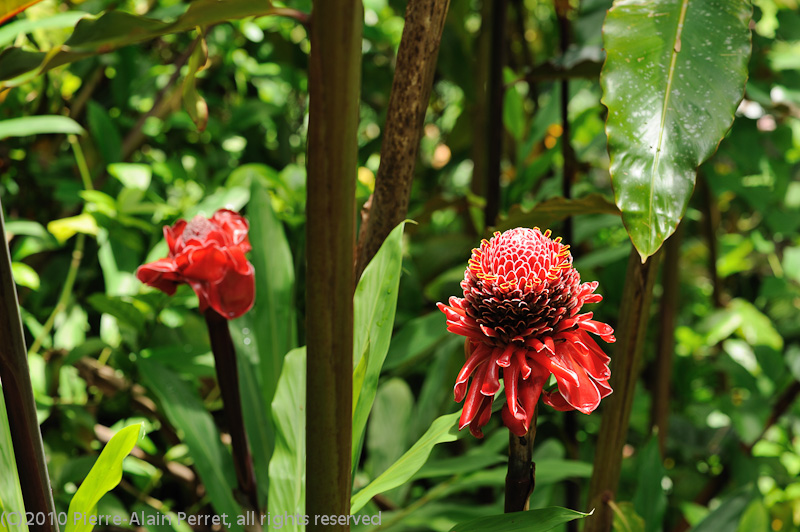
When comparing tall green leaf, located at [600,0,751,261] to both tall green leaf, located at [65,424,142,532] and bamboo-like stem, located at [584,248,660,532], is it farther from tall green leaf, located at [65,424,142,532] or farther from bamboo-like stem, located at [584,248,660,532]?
tall green leaf, located at [65,424,142,532]

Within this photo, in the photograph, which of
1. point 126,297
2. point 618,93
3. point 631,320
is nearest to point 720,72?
point 618,93

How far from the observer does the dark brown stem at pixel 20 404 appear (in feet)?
1.18

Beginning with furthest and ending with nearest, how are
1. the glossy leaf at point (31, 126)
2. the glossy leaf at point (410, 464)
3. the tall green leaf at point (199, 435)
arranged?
the glossy leaf at point (31, 126)
the tall green leaf at point (199, 435)
the glossy leaf at point (410, 464)

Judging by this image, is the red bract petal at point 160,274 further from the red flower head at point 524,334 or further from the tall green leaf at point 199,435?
the red flower head at point 524,334

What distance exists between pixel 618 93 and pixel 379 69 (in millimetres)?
850

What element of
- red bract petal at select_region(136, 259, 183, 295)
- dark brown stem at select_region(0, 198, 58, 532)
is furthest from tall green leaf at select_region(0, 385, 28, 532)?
red bract petal at select_region(136, 259, 183, 295)

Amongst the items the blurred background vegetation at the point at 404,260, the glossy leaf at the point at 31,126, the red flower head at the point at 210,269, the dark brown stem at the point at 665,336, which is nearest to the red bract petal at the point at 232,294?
the red flower head at the point at 210,269

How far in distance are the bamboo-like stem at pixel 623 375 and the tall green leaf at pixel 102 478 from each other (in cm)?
32

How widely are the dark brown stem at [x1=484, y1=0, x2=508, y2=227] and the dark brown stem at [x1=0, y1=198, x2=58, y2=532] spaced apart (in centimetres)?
53

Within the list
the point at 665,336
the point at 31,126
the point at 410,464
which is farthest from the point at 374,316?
the point at 665,336

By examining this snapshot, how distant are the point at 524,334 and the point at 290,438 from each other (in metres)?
0.23

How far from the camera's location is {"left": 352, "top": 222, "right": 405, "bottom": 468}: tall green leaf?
44cm

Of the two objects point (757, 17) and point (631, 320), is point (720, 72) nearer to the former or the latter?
point (631, 320)

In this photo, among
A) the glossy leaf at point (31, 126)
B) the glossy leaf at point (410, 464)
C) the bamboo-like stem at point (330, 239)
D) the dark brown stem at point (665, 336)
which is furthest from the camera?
the dark brown stem at point (665, 336)
